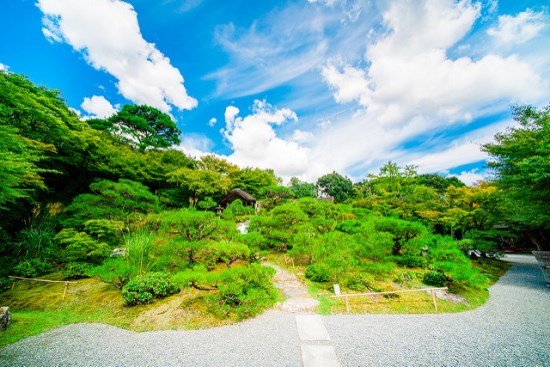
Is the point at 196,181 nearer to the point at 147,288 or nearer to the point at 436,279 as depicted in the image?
the point at 147,288

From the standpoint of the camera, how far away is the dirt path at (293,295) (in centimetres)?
466

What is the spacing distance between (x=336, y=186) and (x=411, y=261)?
30.6 m

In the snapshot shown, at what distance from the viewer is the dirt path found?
4659mm

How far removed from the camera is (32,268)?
6355mm

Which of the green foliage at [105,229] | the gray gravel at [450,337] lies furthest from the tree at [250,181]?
the gray gravel at [450,337]

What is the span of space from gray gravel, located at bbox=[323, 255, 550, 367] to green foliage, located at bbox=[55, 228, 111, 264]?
7707 mm

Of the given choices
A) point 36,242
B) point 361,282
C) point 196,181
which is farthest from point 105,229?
point 361,282

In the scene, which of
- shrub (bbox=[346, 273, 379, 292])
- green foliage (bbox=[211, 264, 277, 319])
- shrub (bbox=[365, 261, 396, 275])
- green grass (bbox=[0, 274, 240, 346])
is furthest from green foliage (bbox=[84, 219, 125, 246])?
shrub (bbox=[365, 261, 396, 275])

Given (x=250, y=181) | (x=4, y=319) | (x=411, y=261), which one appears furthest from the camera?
(x=250, y=181)

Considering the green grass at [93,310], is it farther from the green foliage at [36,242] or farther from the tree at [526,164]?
the tree at [526,164]

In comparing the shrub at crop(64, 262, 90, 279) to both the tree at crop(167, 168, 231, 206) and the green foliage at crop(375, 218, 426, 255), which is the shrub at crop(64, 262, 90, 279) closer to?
the tree at crop(167, 168, 231, 206)

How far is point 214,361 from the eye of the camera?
2.96 m

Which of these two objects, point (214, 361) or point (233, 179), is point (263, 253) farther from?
point (233, 179)

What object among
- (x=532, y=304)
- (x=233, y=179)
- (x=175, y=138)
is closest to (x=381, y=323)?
(x=532, y=304)
